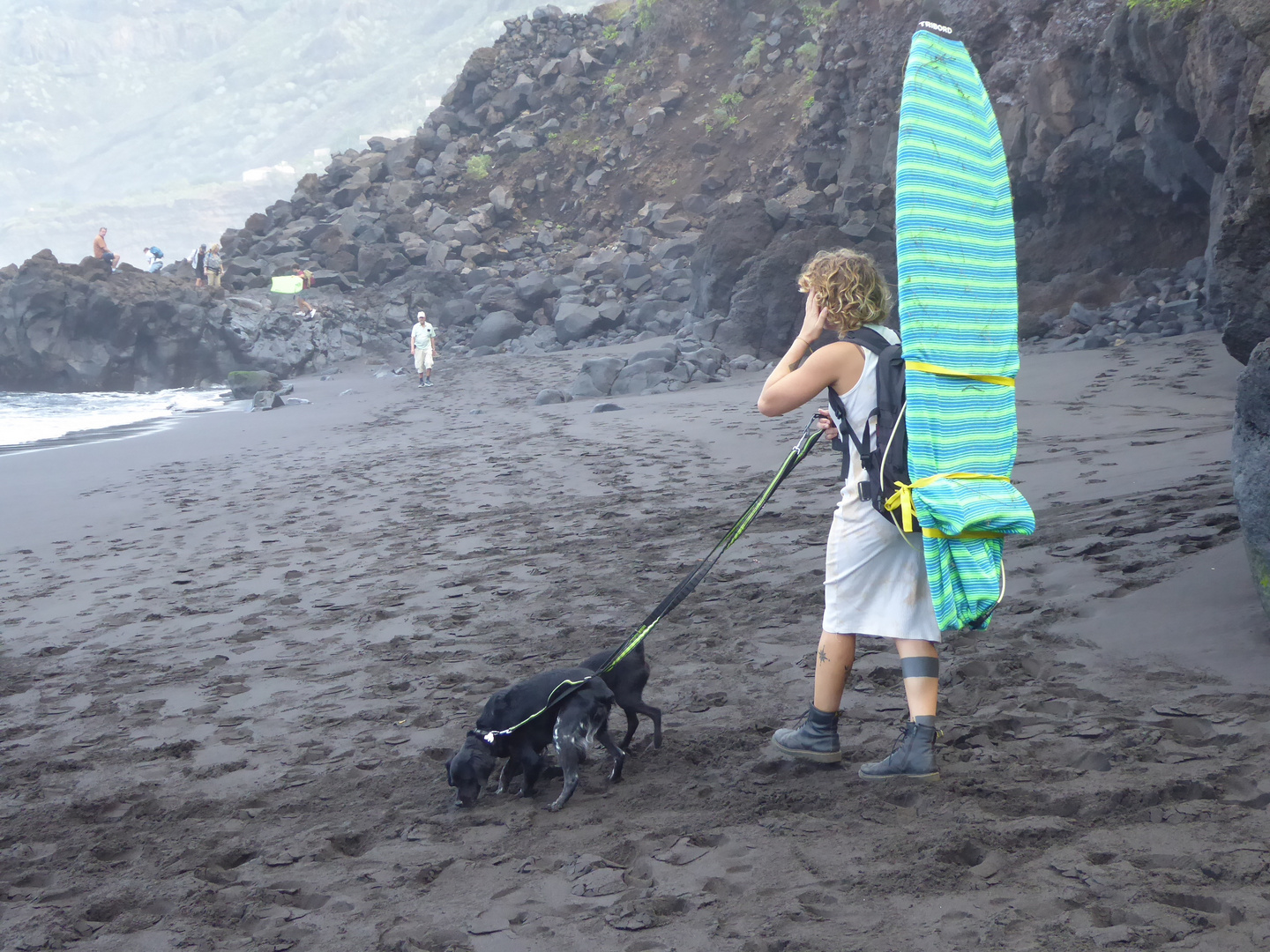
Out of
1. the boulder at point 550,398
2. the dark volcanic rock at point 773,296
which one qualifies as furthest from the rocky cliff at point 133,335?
the dark volcanic rock at point 773,296

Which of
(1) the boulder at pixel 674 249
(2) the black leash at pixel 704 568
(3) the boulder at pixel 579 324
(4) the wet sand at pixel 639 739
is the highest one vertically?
(1) the boulder at pixel 674 249

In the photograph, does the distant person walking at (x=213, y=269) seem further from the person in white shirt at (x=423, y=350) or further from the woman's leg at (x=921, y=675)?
the woman's leg at (x=921, y=675)

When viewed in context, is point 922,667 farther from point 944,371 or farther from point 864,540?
point 944,371

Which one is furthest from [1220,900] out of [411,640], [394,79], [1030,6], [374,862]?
[394,79]

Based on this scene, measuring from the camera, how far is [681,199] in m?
31.5

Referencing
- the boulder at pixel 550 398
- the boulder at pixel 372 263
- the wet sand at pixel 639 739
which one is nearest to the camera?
the wet sand at pixel 639 739

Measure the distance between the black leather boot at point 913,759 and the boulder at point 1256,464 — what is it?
1452 millimetres

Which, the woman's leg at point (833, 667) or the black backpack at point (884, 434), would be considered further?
the woman's leg at point (833, 667)

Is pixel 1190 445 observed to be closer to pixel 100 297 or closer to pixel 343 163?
pixel 100 297

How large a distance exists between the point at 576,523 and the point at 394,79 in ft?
543

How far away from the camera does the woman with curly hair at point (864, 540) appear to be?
303 cm

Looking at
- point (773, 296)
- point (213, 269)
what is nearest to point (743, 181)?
point (773, 296)

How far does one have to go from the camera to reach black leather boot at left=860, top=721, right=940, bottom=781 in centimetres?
302

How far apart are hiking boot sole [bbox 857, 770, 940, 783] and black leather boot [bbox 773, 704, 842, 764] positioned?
0.14 m
